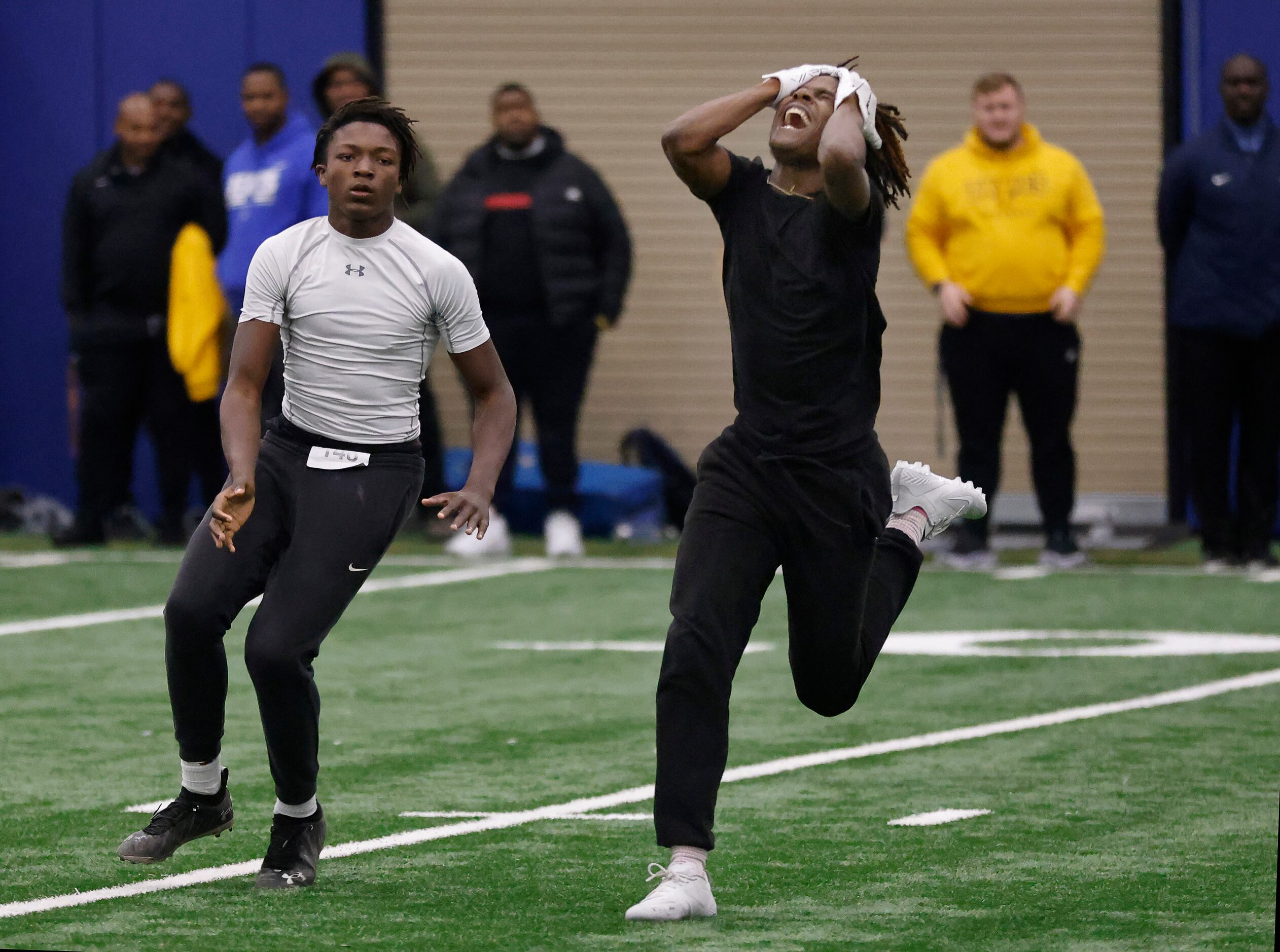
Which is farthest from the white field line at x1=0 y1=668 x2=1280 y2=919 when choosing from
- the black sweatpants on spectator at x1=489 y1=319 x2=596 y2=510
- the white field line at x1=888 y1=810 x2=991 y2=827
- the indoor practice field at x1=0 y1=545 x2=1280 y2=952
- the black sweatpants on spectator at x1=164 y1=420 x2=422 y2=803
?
the black sweatpants on spectator at x1=489 y1=319 x2=596 y2=510

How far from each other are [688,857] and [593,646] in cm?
528

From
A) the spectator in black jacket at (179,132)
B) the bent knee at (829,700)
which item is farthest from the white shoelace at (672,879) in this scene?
the spectator in black jacket at (179,132)

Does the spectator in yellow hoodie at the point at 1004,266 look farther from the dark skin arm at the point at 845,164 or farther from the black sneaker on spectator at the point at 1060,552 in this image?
the dark skin arm at the point at 845,164

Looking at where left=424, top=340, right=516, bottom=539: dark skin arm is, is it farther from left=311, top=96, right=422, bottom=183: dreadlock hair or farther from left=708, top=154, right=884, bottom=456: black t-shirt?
left=708, top=154, right=884, bottom=456: black t-shirt

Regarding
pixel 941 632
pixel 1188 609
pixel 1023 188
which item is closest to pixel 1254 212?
pixel 1023 188

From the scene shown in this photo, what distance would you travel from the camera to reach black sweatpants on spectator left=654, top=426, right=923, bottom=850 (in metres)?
5.79

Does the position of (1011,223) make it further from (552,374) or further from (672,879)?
(672,879)

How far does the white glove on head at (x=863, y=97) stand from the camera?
19.5 ft

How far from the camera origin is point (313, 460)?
620cm

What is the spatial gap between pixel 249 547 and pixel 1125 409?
37.0 ft

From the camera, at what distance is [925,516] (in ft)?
22.8

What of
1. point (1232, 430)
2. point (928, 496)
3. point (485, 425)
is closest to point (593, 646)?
point (928, 496)

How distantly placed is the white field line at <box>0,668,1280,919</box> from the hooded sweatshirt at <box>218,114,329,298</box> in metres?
5.55

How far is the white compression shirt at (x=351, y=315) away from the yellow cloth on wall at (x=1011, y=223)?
24.6ft
